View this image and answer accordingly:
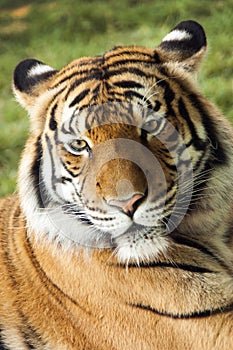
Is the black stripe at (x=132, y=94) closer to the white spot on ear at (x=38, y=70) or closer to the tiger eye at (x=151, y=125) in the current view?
the tiger eye at (x=151, y=125)

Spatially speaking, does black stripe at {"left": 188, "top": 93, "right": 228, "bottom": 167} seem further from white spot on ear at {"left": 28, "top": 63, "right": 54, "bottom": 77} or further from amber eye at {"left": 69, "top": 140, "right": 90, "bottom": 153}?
white spot on ear at {"left": 28, "top": 63, "right": 54, "bottom": 77}

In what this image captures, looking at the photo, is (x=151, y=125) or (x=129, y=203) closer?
(x=129, y=203)

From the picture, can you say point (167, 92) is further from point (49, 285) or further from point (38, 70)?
point (49, 285)

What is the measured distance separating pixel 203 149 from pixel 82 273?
26.4 inches

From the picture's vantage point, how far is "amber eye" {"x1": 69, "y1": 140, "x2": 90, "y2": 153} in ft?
A: 9.69

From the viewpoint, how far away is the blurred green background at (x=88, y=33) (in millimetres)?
5418

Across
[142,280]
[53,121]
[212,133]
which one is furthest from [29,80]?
[142,280]

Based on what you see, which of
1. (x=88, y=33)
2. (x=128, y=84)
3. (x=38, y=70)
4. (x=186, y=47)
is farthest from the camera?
(x=88, y=33)

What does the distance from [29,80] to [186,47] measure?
26.4 inches

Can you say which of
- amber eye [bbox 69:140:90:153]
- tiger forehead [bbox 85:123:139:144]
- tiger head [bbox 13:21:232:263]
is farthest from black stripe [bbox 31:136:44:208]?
tiger forehead [bbox 85:123:139:144]

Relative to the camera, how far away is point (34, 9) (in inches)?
287

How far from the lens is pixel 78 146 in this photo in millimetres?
2971

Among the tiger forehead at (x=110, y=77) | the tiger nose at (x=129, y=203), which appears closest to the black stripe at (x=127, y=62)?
the tiger forehead at (x=110, y=77)

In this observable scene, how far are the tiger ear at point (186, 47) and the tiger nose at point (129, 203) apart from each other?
2.23 feet
